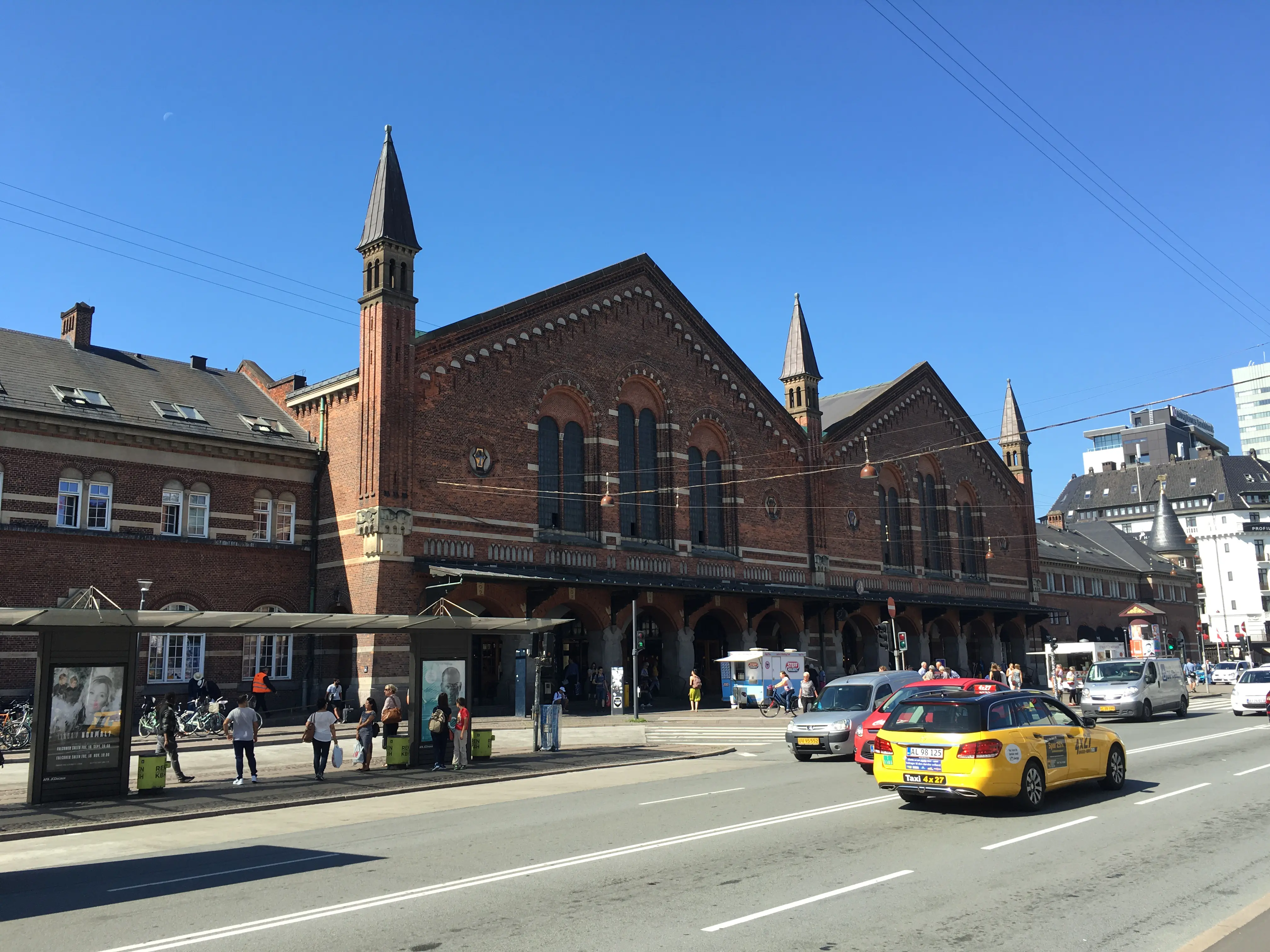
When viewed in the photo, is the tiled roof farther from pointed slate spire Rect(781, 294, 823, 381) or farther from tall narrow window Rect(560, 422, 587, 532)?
pointed slate spire Rect(781, 294, 823, 381)

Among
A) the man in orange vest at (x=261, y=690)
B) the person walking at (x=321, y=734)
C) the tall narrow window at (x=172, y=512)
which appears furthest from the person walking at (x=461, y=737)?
the tall narrow window at (x=172, y=512)

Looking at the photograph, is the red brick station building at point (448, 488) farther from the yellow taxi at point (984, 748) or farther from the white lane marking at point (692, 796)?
the yellow taxi at point (984, 748)

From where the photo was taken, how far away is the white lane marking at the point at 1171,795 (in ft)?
43.4

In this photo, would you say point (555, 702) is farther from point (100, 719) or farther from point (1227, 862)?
point (1227, 862)

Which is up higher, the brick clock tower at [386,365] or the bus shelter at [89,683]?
the brick clock tower at [386,365]

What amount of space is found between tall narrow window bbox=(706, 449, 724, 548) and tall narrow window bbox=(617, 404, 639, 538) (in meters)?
4.14

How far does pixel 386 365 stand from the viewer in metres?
30.8

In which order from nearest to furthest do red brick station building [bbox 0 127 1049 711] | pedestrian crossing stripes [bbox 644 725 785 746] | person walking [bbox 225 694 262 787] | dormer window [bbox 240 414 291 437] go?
person walking [bbox 225 694 262 787], pedestrian crossing stripes [bbox 644 725 785 746], red brick station building [bbox 0 127 1049 711], dormer window [bbox 240 414 291 437]

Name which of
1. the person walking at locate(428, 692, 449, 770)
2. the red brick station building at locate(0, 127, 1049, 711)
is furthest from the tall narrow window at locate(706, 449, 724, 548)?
the person walking at locate(428, 692, 449, 770)

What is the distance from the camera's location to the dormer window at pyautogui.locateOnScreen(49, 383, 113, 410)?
29.2 metres

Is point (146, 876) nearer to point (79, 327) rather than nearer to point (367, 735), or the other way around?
point (367, 735)

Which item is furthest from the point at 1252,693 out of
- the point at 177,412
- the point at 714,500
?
the point at 177,412

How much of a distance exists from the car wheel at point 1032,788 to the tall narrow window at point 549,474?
77.7 ft

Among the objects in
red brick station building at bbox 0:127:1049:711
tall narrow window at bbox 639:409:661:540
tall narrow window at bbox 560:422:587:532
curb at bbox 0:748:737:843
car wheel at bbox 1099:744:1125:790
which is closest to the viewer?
curb at bbox 0:748:737:843
